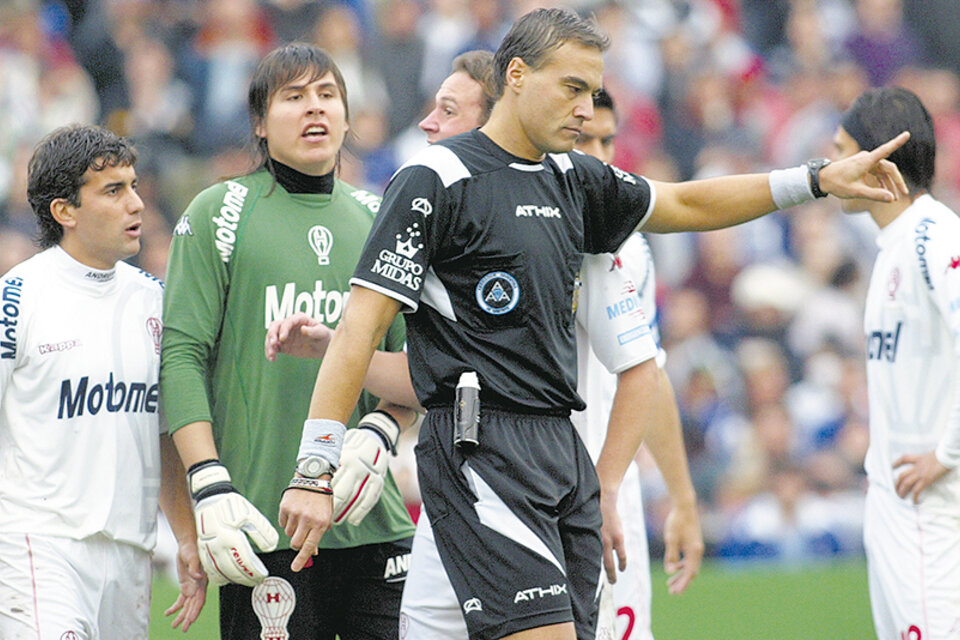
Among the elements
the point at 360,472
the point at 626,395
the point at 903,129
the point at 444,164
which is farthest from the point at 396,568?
the point at 903,129

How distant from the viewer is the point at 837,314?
42.0ft

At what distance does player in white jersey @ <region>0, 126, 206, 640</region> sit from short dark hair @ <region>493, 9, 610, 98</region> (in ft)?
5.10

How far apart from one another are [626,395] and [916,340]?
1549 mm

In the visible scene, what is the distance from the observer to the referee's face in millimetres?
4113

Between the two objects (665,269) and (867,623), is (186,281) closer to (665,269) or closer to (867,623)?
(867,623)

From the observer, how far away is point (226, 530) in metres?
4.42

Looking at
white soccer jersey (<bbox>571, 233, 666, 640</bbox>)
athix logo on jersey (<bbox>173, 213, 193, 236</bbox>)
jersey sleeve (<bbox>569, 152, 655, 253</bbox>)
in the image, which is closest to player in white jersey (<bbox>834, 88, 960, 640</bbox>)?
white soccer jersey (<bbox>571, 233, 666, 640</bbox>)

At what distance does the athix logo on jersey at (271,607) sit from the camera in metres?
4.69

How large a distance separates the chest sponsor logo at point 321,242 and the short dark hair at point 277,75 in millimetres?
285

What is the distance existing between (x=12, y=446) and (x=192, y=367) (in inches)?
26.0

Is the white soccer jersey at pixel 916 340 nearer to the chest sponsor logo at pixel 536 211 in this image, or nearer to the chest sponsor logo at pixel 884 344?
the chest sponsor logo at pixel 884 344

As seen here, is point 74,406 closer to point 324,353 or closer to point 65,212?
point 65,212

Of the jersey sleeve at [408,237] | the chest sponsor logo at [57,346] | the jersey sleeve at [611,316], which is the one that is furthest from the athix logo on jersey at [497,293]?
the chest sponsor logo at [57,346]

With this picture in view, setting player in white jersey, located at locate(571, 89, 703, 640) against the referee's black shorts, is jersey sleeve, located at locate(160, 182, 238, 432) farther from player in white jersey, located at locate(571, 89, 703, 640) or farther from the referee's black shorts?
player in white jersey, located at locate(571, 89, 703, 640)
